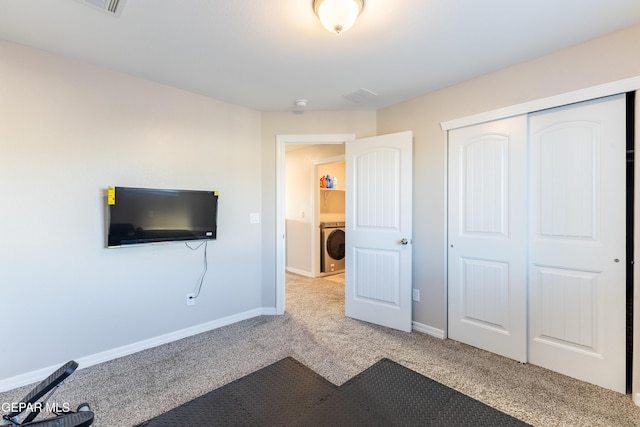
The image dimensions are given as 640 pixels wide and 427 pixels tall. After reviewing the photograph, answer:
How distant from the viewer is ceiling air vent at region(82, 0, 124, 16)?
5.45ft

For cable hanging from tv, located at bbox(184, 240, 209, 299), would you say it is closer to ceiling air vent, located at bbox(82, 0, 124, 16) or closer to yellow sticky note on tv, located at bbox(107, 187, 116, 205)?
yellow sticky note on tv, located at bbox(107, 187, 116, 205)

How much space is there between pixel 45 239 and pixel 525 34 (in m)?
3.54

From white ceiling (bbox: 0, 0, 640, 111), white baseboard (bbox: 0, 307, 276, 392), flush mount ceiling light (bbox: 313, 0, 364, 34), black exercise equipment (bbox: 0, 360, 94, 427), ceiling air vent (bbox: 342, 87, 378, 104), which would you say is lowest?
white baseboard (bbox: 0, 307, 276, 392)

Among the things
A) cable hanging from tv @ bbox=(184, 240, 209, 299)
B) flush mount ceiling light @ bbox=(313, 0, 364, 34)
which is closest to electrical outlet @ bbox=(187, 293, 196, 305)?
cable hanging from tv @ bbox=(184, 240, 209, 299)

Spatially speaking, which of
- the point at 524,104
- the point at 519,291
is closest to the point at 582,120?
the point at 524,104

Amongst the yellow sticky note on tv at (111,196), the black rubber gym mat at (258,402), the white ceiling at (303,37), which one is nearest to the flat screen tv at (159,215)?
the yellow sticky note on tv at (111,196)

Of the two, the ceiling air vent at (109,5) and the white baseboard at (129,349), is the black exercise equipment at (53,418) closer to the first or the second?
the white baseboard at (129,349)

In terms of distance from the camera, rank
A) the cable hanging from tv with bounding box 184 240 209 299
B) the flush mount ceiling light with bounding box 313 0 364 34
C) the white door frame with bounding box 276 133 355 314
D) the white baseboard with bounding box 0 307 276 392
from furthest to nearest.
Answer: the white door frame with bounding box 276 133 355 314 < the cable hanging from tv with bounding box 184 240 209 299 < the white baseboard with bounding box 0 307 276 392 < the flush mount ceiling light with bounding box 313 0 364 34

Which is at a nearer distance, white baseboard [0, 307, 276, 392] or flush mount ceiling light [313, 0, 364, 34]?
flush mount ceiling light [313, 0, 364, 34]

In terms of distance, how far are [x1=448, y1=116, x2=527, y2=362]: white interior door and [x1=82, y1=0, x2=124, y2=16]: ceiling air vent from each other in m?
2.57

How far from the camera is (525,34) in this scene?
6.39 feet

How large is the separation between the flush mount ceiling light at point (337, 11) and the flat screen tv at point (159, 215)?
1.86 meters

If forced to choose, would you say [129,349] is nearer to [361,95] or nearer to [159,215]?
[159,215]

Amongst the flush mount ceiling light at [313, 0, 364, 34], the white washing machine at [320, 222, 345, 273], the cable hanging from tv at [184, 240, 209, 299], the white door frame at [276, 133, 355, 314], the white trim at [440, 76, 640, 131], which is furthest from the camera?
the white washing machine at [320, 222, 345, 273]
